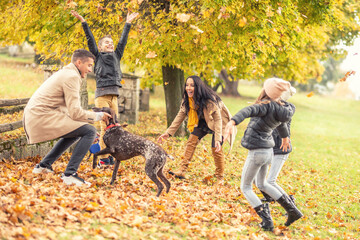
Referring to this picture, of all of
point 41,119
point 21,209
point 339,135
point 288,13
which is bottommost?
point 339,135

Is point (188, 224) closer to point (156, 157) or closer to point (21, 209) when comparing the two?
point (156, 157)

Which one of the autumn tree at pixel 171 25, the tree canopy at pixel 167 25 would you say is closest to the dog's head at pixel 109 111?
the tree canopy at pixel 167 25

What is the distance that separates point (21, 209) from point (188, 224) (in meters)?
1.92

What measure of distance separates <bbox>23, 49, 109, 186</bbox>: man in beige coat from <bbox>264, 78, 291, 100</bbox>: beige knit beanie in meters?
2.26

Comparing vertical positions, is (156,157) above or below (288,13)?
below

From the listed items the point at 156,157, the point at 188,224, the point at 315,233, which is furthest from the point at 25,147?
the point at 315,233

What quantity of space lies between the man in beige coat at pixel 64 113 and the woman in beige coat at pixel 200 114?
1.39 metres

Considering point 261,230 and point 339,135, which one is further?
point 339,135

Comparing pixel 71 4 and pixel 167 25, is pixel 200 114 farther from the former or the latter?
pixel 71 4

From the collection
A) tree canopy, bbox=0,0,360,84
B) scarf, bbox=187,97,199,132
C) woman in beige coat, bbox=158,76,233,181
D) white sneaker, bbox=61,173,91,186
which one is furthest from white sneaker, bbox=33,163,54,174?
tree canopy, bbox=0,0,360,84

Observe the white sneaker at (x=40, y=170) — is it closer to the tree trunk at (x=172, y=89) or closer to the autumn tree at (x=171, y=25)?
the autumn tree at (x=171, y=25)

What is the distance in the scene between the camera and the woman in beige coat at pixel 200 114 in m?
6.70

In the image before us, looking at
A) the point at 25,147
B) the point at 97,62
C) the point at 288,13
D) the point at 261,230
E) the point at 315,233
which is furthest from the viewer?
the point at 288,13

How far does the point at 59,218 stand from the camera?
166 inches
